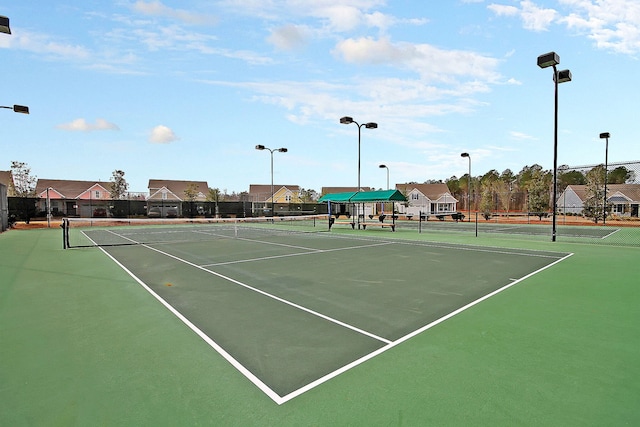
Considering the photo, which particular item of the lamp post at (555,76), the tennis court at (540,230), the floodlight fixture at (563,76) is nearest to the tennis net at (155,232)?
the tennis court at (540,230)

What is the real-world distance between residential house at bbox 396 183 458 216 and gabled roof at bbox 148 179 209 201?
38.3 meters

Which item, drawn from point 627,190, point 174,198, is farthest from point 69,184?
point 627,190

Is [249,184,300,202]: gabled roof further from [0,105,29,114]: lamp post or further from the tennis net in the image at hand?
[0,105,29,114]: lamp post

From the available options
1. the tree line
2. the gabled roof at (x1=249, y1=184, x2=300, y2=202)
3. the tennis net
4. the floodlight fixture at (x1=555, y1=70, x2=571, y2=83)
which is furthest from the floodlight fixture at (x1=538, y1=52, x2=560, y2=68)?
the gabled roof at (x1=249, y1=184, x2=300, y2=202)

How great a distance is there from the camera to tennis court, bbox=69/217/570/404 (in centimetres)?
379

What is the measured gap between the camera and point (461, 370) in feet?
11.3

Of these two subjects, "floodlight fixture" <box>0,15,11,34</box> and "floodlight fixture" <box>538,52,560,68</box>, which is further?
"floodlight fixture" <box>538,52,560,68</box>

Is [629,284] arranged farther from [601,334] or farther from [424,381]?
[424,381]

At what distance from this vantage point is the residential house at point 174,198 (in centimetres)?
3859

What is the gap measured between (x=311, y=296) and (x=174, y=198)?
6268 cm

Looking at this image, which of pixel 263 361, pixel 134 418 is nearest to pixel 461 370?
pixel 263 361

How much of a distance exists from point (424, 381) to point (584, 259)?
10.6 m

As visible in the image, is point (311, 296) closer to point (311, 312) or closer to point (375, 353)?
point (311, 312)

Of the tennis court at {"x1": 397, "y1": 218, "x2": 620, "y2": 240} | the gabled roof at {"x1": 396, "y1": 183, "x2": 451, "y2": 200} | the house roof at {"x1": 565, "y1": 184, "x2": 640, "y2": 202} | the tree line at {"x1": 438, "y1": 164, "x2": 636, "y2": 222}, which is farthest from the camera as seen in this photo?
the gabled roof at {"x1": 396, "y1": 183, "x2": 451, "y2": 200}
